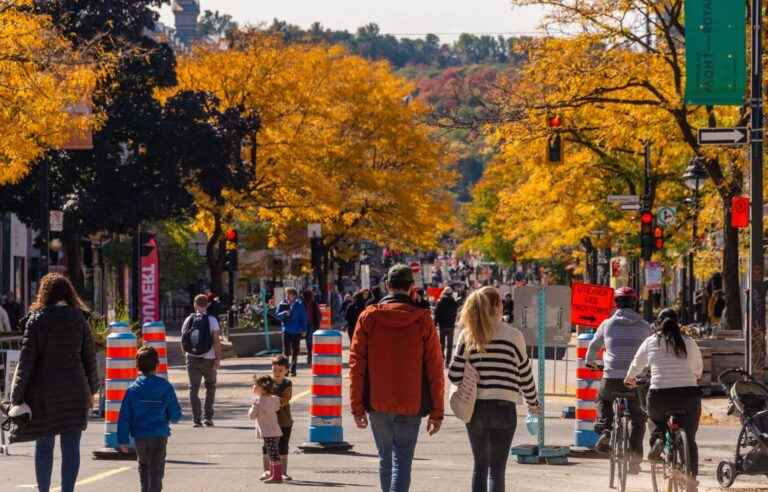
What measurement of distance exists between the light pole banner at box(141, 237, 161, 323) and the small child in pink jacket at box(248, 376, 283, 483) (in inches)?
1027

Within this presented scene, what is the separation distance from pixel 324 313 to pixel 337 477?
28.5 m

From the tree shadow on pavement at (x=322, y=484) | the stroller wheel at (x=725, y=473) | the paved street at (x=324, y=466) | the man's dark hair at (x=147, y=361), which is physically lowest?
the paved street at (x=324, y=466)

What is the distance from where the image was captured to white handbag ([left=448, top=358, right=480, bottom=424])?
1262cm

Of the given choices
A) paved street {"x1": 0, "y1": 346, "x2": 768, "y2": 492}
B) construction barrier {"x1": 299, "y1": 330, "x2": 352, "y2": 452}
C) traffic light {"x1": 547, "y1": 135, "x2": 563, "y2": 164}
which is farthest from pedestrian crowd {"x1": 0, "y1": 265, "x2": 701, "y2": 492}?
traffic light {"x1": 547, "y1": 135, "x2": 563, "y2": 164}

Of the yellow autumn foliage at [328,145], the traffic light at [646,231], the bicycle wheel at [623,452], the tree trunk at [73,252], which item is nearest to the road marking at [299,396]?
the traffic light at [646,231]

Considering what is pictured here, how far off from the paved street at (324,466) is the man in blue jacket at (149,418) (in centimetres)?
243

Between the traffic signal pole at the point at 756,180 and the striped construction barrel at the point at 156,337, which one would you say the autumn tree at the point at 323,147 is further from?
the traffic signal pole at the point at 756,180

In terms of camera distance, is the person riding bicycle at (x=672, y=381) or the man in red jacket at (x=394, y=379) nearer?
the man in red jacket at (x=394, y=379)

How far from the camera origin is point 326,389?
20797mm

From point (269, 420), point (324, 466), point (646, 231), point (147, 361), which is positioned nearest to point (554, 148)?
point (646, 231)

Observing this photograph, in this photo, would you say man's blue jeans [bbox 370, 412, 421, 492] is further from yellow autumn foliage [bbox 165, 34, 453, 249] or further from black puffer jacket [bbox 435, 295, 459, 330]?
yellow autumn foliage [bbox 165, 34, 453, 249]

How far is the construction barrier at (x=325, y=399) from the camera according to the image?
2062 centimetres

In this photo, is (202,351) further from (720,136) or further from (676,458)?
(676,458)

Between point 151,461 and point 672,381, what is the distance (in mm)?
4492
